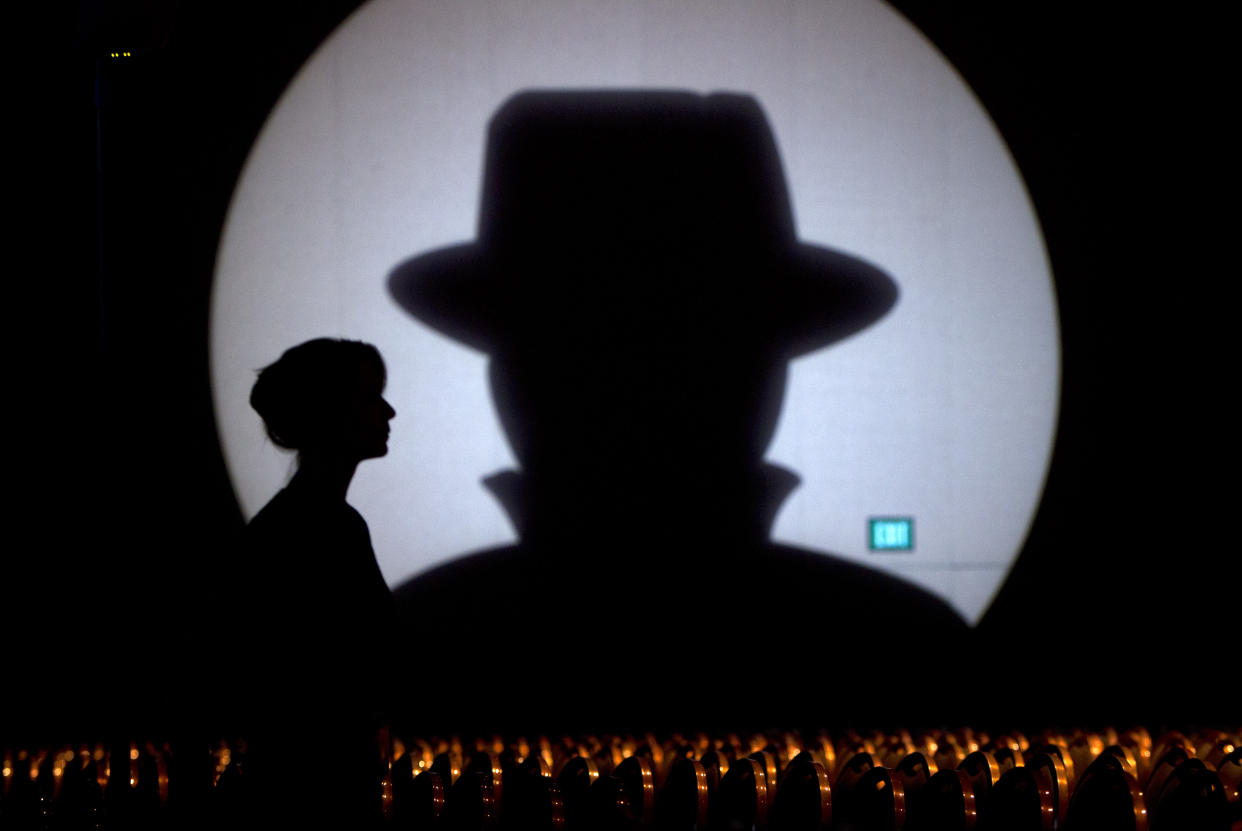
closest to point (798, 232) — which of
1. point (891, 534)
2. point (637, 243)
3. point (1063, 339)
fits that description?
point (637, 243)

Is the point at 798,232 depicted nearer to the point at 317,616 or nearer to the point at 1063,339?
the point at 1063,339

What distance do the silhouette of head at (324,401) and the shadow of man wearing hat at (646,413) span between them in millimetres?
3429

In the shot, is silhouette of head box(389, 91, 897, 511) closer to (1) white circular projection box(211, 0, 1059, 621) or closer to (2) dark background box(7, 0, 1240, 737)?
(1) white circular projection box(211, 0, 1059, 621)

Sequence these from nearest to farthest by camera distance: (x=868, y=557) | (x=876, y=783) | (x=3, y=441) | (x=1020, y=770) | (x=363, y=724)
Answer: (x=363, y=724) → (x=1020, y=770) → (x=876, y=783) → (x=3, y=441) → (x=868, y=557)

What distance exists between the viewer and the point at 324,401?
1566mm

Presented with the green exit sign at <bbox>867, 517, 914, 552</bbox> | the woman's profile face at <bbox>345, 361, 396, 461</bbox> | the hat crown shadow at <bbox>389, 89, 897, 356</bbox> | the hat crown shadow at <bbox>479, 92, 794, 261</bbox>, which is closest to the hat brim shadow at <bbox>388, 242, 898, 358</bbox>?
the hat crown shadow at <bbox>389, 89, 897, 356</bbox>

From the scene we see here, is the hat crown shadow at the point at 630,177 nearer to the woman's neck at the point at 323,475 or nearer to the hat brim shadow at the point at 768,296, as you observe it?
the hat brim shadow at the point at 768,296

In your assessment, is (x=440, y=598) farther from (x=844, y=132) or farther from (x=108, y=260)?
(x=844, y=132)

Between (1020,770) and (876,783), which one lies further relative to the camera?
(876,783)

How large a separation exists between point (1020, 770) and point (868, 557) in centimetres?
270

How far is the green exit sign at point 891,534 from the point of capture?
5.01 meters

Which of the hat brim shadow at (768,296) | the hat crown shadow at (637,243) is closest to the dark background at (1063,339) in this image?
the hat brim shadow at (768,296)

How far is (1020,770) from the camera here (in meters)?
2.33

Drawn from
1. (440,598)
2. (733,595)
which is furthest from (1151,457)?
(440,598)
